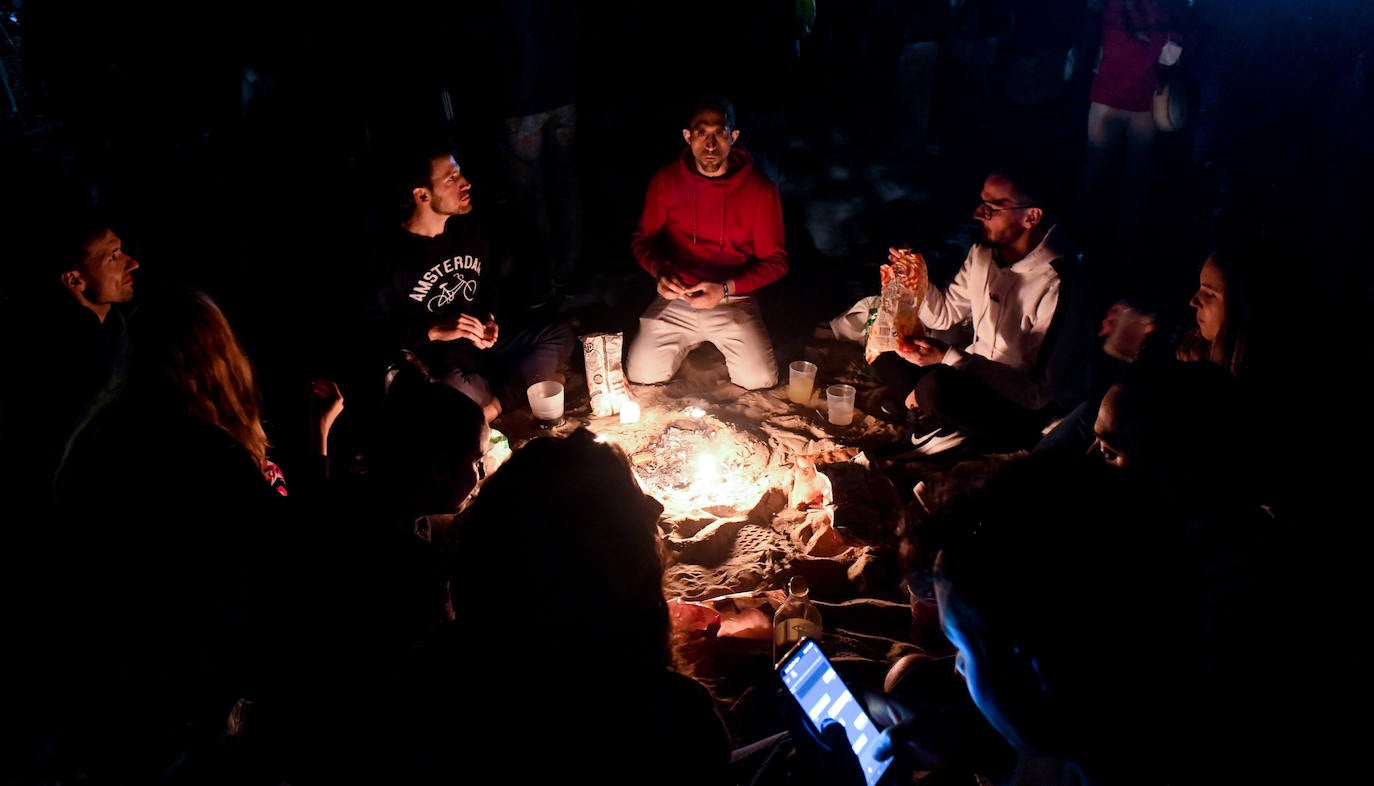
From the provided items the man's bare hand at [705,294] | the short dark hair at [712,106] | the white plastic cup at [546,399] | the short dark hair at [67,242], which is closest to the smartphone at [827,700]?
the white plastic cup at [546,399]

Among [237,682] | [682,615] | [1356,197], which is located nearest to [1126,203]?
[1356,197]

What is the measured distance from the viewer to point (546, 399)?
4.59 m

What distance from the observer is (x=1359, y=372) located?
2.80 m

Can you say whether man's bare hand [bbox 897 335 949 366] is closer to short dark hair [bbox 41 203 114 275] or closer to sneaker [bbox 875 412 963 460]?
sneaker [bbox 875 412 963 460]

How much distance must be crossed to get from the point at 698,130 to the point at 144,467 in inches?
150

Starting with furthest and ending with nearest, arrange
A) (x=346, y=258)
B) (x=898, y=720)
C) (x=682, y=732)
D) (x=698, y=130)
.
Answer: (x=346, y=258)
(x=698, y=130)
(x=898, y=720)
(x=682, y=732)

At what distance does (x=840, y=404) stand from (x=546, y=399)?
193cm

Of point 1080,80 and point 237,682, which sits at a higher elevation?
point 1080,80

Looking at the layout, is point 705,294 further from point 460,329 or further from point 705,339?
point 460,329

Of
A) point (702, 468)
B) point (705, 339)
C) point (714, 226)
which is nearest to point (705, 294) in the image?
Answer: point (705, 339)

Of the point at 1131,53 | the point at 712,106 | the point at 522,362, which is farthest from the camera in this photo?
the point at 1131,53

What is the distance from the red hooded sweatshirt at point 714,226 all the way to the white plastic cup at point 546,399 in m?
1.38

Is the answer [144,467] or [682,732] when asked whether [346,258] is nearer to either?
[144,467]

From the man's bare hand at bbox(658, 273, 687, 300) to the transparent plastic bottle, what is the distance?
276 centimetres
